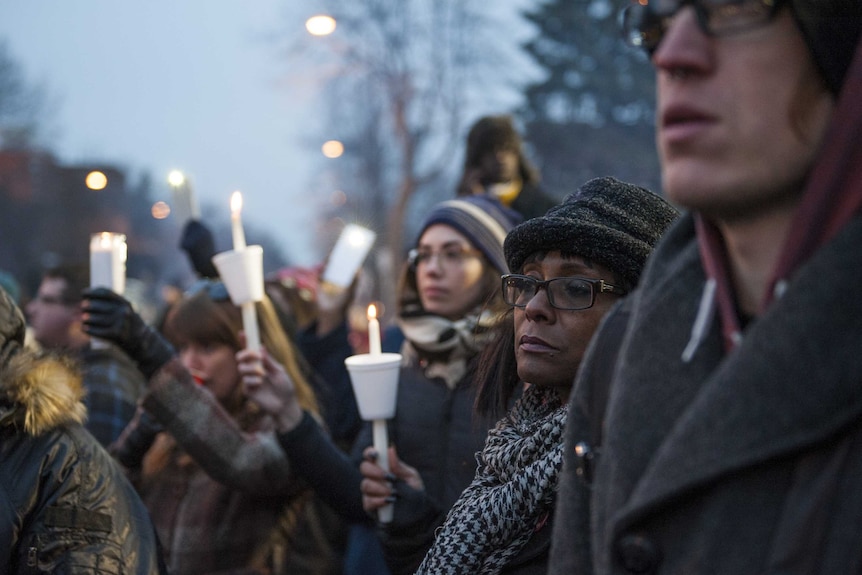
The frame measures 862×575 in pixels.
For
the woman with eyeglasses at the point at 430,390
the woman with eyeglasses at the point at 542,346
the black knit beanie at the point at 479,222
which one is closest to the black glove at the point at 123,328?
the woman with eyeglasses at the point at 430,390

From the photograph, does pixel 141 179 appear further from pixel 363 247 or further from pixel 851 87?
pixel 851 87

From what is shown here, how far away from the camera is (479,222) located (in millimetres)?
4527

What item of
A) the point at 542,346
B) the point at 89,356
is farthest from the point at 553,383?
the point at 89,356

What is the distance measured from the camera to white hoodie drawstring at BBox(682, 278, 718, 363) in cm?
162

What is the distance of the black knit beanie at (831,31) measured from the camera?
153cm

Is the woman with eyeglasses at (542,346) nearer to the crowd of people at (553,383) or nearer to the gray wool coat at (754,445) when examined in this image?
the crowd of people at (553,383)

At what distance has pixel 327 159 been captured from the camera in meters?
44.7

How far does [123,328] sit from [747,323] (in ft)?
9.52

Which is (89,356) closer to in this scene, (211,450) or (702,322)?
(211,450)

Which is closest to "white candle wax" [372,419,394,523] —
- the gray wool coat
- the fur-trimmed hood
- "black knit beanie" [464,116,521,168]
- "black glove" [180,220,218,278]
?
the fur-trimmed hood

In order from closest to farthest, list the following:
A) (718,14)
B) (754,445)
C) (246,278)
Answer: (754,445), (718,14), (246,278)

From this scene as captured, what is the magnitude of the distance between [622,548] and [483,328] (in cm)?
224

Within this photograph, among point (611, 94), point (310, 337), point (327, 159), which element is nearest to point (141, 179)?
point (327, 159)

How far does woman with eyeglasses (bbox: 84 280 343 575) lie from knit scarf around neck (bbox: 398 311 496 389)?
528 mm
